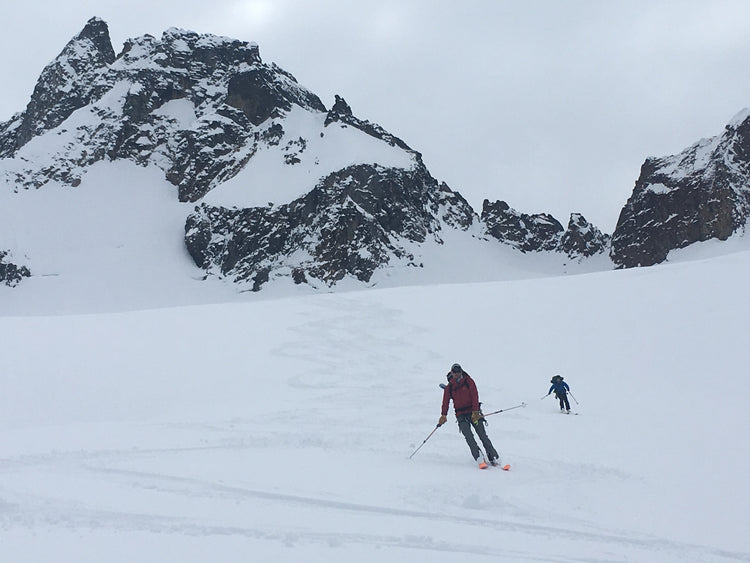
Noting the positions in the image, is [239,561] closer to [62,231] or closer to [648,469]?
[648,469]

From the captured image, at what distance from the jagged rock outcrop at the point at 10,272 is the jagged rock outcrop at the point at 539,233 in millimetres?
98233

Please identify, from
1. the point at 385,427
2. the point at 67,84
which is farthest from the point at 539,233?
the point at 385,427

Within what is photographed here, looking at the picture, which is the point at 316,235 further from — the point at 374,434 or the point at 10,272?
the point at 374,434

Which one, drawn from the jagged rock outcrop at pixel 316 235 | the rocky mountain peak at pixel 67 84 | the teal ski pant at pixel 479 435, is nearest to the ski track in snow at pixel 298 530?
the teal ski pant at pixel 479 435

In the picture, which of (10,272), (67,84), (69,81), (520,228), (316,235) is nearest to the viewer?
(10,272)

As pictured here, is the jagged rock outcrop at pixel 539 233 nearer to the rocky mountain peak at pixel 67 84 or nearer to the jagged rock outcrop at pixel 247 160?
the jagged rock outcrop at pixel 247 160

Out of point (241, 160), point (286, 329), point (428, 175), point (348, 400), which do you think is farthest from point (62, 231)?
point (348, 400)

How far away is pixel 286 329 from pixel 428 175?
373 ft

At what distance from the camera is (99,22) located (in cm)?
14950

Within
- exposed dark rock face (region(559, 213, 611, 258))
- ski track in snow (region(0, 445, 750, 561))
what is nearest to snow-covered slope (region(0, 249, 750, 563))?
ski track in snow (region(0, 445, 750, 561))

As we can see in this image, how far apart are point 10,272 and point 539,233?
11459 centimetres

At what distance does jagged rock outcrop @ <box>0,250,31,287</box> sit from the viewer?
3371 inches

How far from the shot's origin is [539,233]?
146 m

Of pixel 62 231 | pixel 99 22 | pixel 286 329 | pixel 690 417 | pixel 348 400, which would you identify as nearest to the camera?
pixel 690 417
